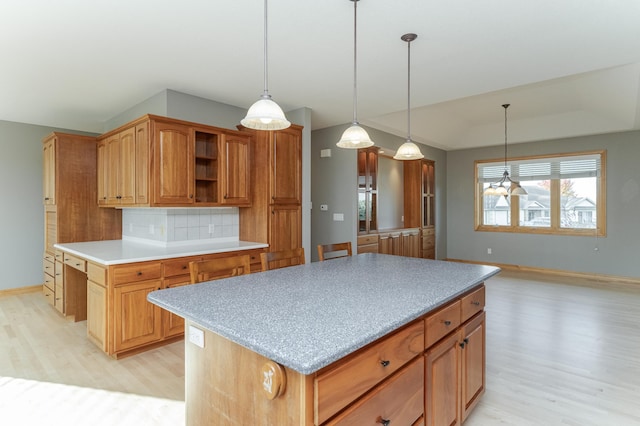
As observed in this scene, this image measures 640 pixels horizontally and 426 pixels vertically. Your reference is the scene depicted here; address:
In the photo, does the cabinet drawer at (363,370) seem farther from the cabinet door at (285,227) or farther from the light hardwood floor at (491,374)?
the cabinet door at (285,227)

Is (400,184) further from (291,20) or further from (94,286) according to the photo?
(94,286)

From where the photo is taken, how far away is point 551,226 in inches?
260

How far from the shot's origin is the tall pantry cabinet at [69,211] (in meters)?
3.92

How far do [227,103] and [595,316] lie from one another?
5189 millimetres

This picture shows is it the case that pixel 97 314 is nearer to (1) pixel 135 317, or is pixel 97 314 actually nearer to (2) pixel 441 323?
(1) pixel 135 317

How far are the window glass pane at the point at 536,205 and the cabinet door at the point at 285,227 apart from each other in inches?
204

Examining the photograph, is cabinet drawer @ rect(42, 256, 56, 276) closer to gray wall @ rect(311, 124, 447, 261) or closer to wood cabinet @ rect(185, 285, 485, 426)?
gray wall @ rect(311, 124, 447, 261)

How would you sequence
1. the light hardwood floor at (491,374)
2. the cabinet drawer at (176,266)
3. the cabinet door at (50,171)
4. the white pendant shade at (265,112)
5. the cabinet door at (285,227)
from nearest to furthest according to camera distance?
1. the white pendant shade at (265,112)
2. the light hardwood floor at (491,374)
3. the cabinet drawer at (176,266)
4. the cabinet door at (285,227)
5. the cabinet door at (50,171)

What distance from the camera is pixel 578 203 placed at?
250 inches

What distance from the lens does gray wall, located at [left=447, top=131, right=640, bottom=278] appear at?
5.80 m

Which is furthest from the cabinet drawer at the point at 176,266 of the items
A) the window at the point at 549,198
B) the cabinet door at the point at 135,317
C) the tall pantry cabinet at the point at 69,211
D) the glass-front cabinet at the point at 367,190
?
the window at the point at 549,198

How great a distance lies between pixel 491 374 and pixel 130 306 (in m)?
3.07

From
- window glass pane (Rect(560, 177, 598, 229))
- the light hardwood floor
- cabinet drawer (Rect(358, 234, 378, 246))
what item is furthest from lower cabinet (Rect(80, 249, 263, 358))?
window glass pane (Rect(560, 177, 598, 229))

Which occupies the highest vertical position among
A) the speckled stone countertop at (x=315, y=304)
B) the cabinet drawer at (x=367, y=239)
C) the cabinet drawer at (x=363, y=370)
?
the speckled stone countertop at (x=315, y=304)
